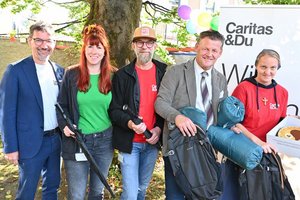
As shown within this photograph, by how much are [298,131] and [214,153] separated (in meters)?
0.86

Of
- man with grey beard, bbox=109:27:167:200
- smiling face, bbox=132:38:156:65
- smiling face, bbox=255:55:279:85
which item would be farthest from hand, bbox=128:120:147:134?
smiling face, bbox=255:55:279:85

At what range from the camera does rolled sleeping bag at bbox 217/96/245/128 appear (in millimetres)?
2514

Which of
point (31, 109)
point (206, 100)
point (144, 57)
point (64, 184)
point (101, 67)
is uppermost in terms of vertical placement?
point (144, 57)

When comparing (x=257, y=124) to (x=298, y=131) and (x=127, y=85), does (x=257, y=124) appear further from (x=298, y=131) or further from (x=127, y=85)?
(x=127, y=85)

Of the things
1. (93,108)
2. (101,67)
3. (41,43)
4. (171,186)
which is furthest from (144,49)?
(171,186)

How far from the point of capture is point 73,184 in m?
2.74

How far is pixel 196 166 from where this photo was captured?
94.7 inches

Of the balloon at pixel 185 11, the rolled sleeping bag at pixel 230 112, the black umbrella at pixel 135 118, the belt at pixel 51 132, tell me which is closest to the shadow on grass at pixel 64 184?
the belt at pixel 51 132

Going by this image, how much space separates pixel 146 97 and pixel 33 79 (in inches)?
39.4

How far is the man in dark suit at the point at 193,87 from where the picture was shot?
2.58 m

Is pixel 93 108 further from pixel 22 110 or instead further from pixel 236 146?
pixel 236 146

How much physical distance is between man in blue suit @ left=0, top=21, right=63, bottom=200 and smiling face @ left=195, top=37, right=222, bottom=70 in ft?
4.31

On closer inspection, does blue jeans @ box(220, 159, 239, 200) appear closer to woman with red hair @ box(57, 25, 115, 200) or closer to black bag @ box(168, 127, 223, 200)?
black bag @ box(168, 127, 223, 200)

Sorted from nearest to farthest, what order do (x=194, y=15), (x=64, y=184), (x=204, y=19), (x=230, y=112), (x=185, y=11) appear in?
(x=230, y=112)
(x=64, y=184)
(x=204, y=19)
(x=194, y=15)
(x=185, y=11)
